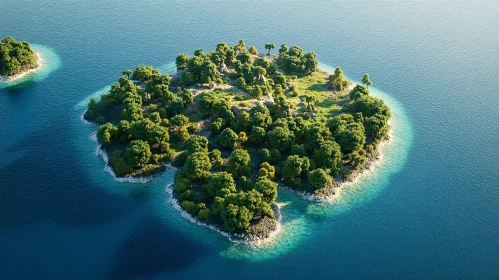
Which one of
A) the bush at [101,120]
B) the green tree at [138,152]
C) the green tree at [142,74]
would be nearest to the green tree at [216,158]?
the green tree at [138,152]

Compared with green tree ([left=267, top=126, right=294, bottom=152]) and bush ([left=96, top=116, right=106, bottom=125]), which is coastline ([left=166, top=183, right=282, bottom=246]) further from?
bush ([left=96, top=116, right=106, bottom=125])

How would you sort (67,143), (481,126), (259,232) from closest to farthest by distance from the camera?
(259,232)
(67,143)
(481,126)

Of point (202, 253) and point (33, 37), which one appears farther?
point (33, 37)

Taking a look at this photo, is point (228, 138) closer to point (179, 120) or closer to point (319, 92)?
point (179, 120)

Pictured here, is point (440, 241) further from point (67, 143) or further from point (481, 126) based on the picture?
point (67, 143)

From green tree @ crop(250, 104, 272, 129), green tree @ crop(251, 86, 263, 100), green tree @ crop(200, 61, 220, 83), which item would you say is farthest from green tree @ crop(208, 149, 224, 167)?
green tree @ crop(200, 61, 220, 83)

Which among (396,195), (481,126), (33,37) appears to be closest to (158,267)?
(396,195)

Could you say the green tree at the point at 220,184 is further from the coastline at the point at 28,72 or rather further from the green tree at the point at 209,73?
the coastline at the point at 28,72
